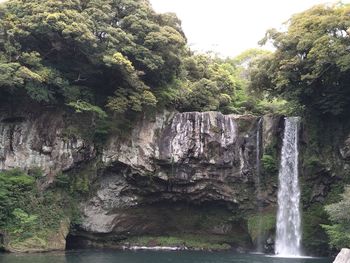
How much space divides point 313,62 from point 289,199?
718 centimetres

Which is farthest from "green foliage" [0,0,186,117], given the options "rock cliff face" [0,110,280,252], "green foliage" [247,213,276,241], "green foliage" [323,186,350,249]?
"green foliage" [323,186,350,249]

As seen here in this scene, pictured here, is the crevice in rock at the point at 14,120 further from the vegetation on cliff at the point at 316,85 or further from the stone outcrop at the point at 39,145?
the vegetation on cliff at the point at 316,85

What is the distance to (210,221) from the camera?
27.4 metres

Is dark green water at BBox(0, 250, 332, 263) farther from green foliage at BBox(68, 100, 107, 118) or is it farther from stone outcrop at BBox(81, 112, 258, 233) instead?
green foliage at BBox(68, 100, 107, 118)

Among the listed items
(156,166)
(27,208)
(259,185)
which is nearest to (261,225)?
(259,185)

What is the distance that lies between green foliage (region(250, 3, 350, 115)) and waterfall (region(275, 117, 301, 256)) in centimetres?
187

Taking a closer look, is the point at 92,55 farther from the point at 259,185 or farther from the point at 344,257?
the point at 344,257

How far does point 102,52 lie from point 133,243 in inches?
402

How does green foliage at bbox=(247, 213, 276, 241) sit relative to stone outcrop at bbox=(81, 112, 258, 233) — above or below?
below

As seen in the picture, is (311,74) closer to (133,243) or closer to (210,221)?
(210,221)

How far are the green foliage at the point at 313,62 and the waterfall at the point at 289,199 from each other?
1.87 m

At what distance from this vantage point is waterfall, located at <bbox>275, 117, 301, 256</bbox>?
2466 cm

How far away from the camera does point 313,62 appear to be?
2339 centimetres

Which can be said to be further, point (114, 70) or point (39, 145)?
point (39, 145)
